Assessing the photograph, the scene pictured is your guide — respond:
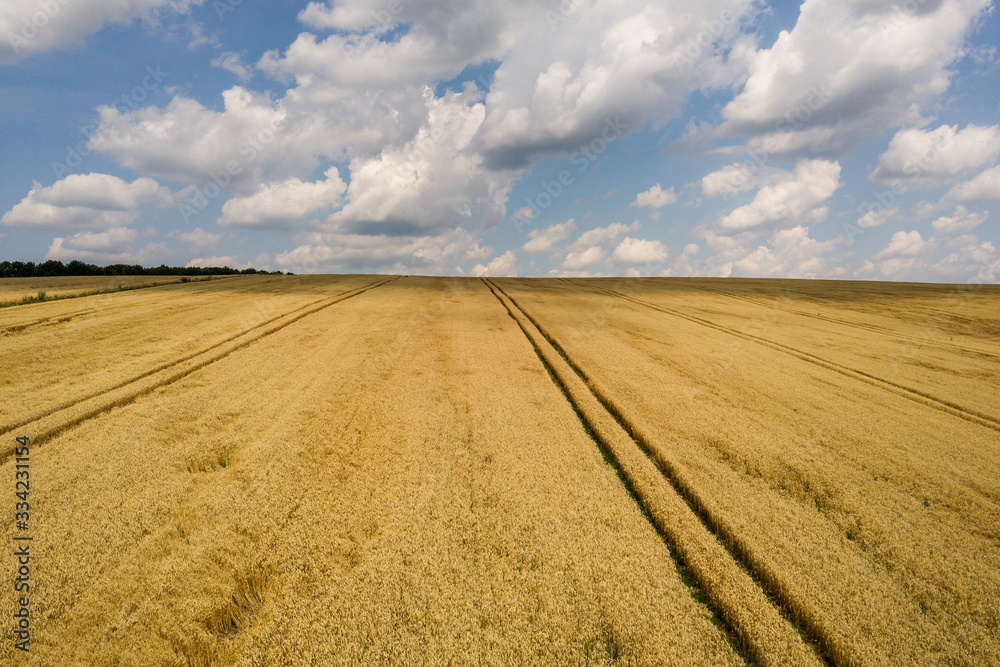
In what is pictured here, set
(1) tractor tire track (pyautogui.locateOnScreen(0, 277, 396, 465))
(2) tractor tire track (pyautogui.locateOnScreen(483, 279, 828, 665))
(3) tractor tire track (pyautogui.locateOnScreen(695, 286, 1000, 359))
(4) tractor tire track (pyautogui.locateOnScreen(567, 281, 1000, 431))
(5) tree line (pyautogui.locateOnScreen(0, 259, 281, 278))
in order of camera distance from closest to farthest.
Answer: (2) tractor tire track (pyautogui.locateOnScreen(483, 279, 828, 665)), (1) tractor tire track (pyautogui.locateOnScreen(0, 277, 396, 465)), (4) tractor tire track (pyautogui.locateOnScreen(567, 281, 1000, 431)), (3) tractor tire track (pyautogui.locateOnScreen(695, 286, 1000, 359)), (5) tree line (pyautogui.locateOnScreen(0, 259, 281, 278))

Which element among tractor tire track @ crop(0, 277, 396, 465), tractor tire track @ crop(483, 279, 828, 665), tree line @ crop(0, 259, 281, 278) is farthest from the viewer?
tree line @ crop(0, 259, 281, 278)

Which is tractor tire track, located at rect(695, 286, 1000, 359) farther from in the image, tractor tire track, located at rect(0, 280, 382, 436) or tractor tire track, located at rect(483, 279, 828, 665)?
tractor tire track, located at rect(0, 280, 382, 436)

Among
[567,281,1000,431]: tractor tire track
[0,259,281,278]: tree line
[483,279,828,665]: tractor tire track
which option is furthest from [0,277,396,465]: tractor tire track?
[0,259,281,278]: tree line

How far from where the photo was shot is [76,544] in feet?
8.72

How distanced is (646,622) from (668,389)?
4.00 metres

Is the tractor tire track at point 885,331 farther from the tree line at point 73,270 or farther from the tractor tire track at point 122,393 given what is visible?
the tree line at point 73,270

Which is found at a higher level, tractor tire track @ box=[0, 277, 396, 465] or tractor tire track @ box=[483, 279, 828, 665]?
tractor tire track @ box=[0, 277, 396, 465]

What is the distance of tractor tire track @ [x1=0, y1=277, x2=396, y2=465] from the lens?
4.00m

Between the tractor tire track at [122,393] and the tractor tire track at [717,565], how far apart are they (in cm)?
532

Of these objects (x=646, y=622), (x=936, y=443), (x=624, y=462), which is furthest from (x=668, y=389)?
(x=646, y=622)

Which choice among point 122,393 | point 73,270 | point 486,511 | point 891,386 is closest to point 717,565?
point 486,511

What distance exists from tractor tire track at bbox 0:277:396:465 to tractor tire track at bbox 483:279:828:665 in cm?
532

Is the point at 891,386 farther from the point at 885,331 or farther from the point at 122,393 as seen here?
the point at 122,393

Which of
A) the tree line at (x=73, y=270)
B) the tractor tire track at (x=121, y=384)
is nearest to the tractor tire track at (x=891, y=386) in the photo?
the tractor tire track at (x=121, y=384)
